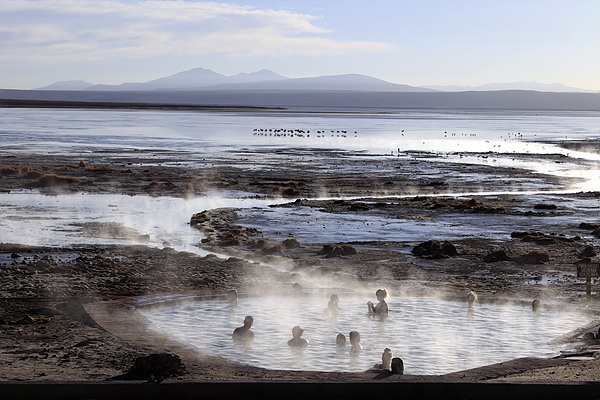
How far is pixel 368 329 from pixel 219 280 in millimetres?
5868

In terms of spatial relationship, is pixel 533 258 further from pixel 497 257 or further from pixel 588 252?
pixel 588 252

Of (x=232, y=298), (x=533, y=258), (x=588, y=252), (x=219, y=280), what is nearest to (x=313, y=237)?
(x=533, y=258)

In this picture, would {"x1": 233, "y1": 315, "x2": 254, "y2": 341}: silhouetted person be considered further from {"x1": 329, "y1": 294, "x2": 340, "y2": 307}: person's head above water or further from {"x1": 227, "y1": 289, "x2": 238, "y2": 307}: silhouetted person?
{"x1": 227, "y1": 289, "x2": 238, "y2": 307}: silhouetted person

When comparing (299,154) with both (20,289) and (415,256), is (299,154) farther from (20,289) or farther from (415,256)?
(20,289)

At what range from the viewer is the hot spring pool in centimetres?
1587

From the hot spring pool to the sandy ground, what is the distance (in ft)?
2.82

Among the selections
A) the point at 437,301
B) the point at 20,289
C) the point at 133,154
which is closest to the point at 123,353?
the point at 20,289

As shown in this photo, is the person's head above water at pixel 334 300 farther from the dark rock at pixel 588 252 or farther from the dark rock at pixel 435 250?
the dark rock at pixel 588 252

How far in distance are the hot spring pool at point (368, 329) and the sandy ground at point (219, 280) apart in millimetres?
860

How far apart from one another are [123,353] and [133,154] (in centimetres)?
5671

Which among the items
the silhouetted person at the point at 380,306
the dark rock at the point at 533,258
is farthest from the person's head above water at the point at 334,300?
the dark rock at the point at 533,258

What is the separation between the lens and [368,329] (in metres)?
18.0

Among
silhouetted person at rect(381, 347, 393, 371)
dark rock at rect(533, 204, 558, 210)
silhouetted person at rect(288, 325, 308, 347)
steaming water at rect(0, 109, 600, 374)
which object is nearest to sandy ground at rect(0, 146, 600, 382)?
silhouetted person at rect(381, 347, 393, 371)

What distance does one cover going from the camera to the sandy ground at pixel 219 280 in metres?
14.2
